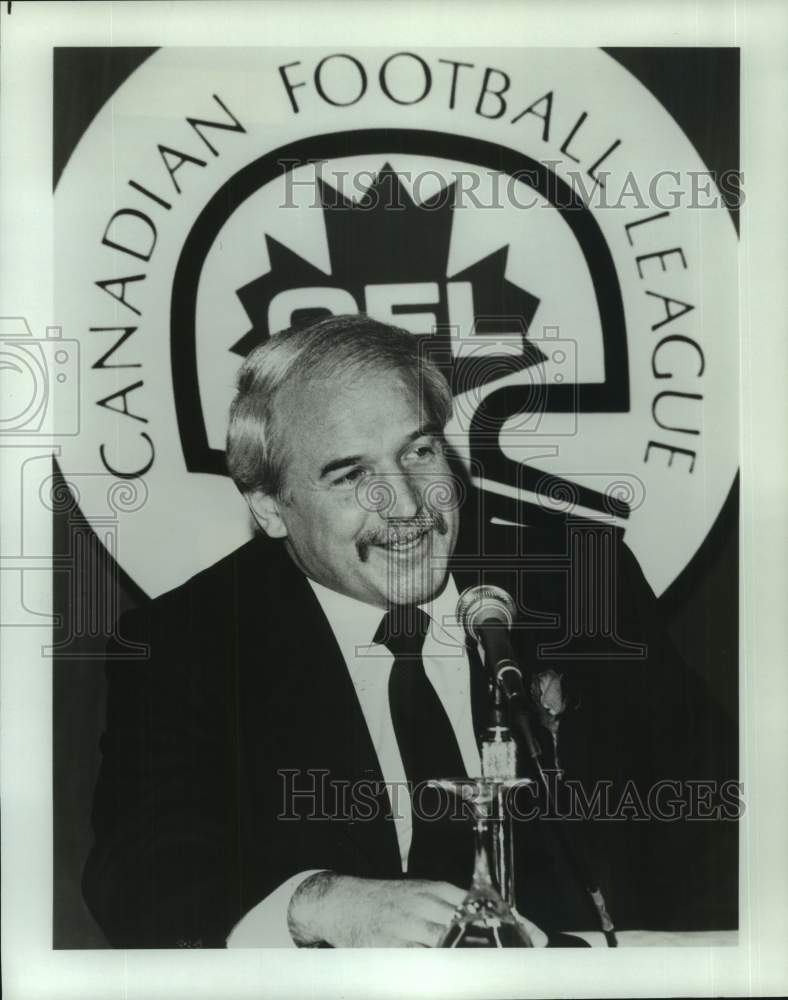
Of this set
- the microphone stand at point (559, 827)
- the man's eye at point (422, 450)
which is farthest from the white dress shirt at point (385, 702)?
the man's eye at point (422, 450)

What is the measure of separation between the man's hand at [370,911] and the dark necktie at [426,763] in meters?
0.05

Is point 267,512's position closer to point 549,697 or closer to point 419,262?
point 419,262

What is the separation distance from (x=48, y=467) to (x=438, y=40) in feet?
5.02

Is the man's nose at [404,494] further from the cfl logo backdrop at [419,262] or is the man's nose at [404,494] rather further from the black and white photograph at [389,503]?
the cfl logo backdrop at [419,262]

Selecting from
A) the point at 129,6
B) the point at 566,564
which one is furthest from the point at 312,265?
the point at 566,564

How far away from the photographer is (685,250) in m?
2.50

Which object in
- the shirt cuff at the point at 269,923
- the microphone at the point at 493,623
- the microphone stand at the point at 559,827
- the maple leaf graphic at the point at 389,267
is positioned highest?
the maple leaf graphic at the point at 389,267

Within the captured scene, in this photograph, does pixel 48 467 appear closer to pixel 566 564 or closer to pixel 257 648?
pixel 257 648

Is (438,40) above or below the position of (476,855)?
above

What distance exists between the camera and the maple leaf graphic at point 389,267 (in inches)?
97.0

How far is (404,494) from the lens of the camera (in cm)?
246

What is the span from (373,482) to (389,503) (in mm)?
69

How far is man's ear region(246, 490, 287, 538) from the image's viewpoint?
2.46m

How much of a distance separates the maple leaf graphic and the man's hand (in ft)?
4.56
